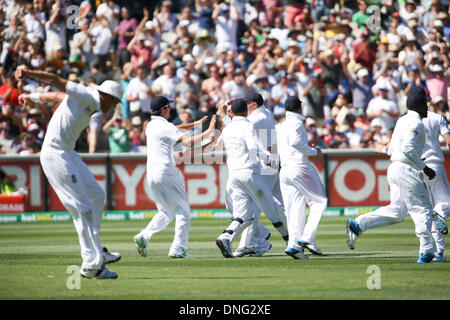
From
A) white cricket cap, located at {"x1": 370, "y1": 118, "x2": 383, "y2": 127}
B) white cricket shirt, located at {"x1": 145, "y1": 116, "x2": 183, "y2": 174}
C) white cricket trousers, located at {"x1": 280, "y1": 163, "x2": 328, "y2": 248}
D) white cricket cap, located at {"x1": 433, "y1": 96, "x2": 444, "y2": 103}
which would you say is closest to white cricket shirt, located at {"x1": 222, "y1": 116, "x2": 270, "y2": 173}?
white cricket trousers, located at {"x1": 280, "y1": 163, "x2": 328, "y2": 248}

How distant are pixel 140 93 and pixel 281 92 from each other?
12.3 feet

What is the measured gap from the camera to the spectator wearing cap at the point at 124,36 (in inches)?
1021

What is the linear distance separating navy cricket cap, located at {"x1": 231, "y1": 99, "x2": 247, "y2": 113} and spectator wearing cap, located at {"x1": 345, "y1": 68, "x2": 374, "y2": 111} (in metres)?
10.3

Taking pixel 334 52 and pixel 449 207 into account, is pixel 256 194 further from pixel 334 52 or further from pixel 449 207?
pixel 334 52

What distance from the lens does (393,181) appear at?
12.2 meters

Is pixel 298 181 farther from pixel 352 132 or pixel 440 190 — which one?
pixel 352 132

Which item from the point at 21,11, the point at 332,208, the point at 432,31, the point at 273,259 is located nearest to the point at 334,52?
the point at 432,31

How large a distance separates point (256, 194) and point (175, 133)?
1.53 meters

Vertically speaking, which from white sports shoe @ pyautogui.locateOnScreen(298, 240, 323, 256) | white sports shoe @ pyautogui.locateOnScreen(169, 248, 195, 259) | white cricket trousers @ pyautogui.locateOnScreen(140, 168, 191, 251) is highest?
white cricket trousers @ pyautogui.locateOnScreen(140, 168, 191, 251)

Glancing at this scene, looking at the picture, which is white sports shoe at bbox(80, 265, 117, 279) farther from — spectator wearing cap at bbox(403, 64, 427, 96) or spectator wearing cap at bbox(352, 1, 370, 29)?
spectator wearing cap at bbox(352, 1, 370, 29)

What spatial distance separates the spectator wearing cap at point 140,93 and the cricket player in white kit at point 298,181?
1071 cm

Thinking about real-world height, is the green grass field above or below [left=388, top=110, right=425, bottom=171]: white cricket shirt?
below

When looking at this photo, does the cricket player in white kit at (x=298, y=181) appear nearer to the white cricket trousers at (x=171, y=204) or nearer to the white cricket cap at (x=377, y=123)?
the white cricket trousers at (x=171, y=204)

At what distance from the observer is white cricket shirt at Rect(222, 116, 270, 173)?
13.2 meters
